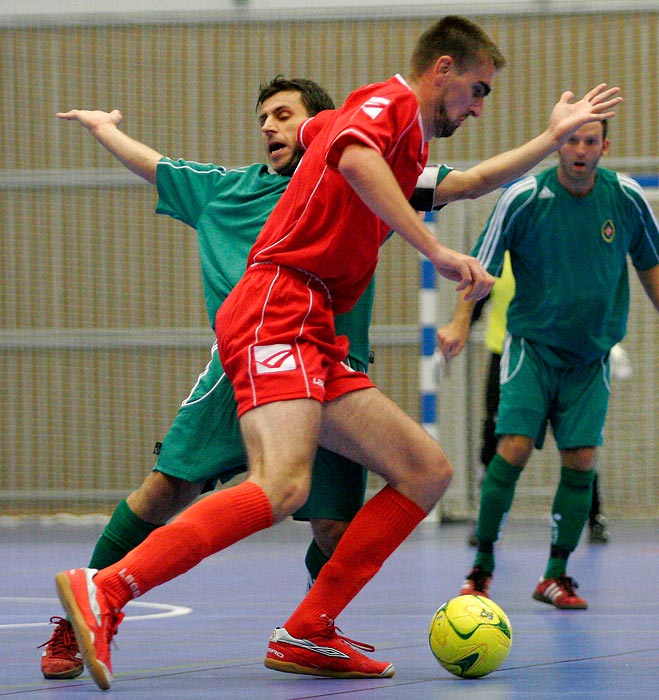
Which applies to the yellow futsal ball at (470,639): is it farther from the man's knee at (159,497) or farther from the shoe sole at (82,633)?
the shoe sole at (82,633)

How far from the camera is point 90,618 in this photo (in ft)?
10.0

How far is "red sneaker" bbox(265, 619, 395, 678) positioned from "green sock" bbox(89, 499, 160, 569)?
19.2 inches

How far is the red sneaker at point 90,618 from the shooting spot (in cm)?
304

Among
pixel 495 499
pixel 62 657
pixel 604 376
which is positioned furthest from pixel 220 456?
pixel 604 376

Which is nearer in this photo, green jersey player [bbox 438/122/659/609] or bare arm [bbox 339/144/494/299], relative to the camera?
bare arm [bbox 339/144/494/299]

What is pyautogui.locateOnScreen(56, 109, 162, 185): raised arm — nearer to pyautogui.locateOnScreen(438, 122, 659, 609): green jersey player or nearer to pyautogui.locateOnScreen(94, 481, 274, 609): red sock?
pyautogui.locateOnScreen(94, 481, 274, 609): red sock

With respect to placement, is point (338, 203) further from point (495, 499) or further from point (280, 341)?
point (495, 499)

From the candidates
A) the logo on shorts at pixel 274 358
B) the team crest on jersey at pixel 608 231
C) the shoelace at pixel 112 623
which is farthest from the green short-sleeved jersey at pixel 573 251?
the shoelace at pixel 112 623

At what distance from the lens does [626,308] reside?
18.6 feet

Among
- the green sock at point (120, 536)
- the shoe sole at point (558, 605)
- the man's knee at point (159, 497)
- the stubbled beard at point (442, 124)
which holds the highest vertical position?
the stubbled beard at point (442, 124)

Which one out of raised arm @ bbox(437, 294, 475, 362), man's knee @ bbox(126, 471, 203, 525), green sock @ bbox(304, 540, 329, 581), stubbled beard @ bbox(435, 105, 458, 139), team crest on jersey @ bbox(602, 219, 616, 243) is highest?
stubbled beard @ bbox(435, 105, 458, 139)

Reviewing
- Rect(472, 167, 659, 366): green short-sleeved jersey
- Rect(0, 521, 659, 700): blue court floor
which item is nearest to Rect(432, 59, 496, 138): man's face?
Rect(0, 521, 659, 700): blue court floor

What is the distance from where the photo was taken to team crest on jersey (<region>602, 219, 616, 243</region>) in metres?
5.52

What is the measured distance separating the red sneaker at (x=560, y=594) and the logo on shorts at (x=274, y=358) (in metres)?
2.32
